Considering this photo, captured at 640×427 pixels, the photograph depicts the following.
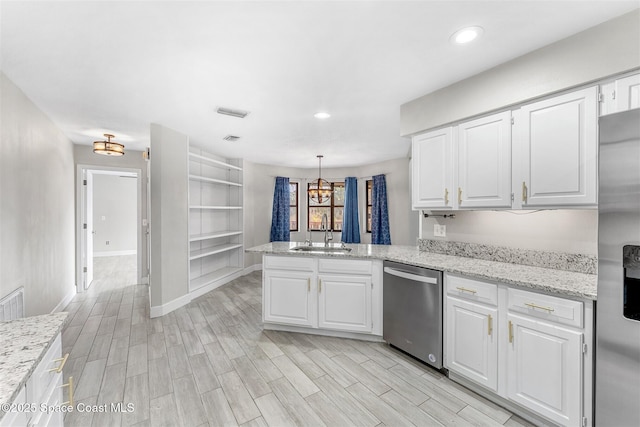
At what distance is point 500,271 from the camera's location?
2.02 metres

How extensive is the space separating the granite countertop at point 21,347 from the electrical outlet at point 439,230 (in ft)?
9.95

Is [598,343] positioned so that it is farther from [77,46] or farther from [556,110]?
[77,46]

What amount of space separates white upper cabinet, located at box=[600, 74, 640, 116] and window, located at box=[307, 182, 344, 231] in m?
5.49

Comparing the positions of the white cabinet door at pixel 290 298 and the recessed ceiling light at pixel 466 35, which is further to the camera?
the white cabinet door at pixel 290 298

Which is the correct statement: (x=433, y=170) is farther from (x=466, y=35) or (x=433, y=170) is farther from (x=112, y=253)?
(x=112, y=253)

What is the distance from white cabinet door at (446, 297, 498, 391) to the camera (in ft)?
6.33

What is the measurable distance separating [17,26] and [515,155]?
3383 mm

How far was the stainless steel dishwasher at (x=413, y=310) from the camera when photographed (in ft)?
7.48

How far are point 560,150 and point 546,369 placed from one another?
140 centimetres

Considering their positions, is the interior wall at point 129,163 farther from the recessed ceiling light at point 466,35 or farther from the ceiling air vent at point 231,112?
the recessed ceiling light at point 466,35

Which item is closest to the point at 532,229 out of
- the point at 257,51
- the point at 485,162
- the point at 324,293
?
the point at 485,162

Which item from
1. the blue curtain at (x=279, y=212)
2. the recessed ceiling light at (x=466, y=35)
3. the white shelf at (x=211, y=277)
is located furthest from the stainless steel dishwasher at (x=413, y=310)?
the blue curtain at (x=279, y=212)

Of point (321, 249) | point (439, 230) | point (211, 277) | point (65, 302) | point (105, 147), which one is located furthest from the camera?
point (211, 277)

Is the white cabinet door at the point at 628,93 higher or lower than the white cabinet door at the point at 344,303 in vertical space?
higher
